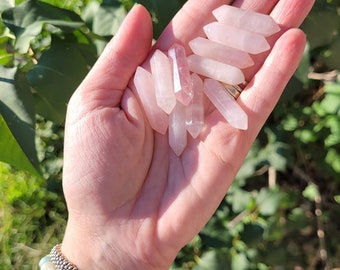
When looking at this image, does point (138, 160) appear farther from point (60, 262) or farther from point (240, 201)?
point (240, 201)

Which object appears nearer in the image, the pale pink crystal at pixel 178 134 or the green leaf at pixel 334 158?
the pale pink crystal at pixel 178 134

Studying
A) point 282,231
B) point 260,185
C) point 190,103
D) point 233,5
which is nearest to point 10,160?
point 190,103

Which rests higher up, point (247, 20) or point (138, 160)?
point (247, 20)

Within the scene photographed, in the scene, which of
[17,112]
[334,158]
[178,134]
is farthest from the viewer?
[334,158]

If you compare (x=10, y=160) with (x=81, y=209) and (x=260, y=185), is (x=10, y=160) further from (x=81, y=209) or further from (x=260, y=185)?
(x=260, y=185)

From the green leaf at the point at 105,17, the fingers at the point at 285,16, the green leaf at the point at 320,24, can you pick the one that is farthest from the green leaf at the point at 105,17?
the green leaf at the point at 320,24

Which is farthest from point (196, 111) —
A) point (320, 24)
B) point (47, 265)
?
point (47, 265)

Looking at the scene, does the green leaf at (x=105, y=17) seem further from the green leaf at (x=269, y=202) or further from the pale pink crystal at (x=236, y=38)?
the green leaf at (x=269, y=202)
